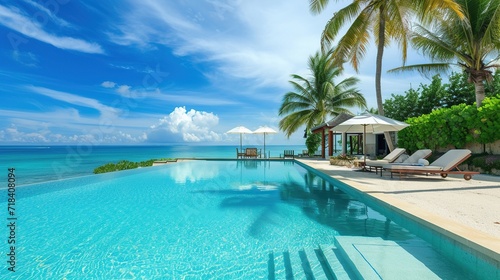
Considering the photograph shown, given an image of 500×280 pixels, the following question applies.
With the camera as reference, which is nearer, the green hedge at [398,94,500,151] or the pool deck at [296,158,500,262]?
the pool deck at [296,158,500,262]

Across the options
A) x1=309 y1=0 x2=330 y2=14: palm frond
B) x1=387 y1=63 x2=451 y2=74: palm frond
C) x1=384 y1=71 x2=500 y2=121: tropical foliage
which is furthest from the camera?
x1=384 y1=71 x2=500 y2=121: tropical foliage

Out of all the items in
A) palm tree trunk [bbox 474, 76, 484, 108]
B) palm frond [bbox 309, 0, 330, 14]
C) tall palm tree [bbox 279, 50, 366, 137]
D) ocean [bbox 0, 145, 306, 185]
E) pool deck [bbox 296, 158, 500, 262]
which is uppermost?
palm frond [bbox 309, 0, 330, 14]

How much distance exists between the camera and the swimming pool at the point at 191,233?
3320 mm

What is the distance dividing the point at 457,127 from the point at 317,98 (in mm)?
10302

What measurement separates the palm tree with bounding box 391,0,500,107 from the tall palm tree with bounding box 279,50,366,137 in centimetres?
729

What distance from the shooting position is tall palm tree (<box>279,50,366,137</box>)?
65.1ft

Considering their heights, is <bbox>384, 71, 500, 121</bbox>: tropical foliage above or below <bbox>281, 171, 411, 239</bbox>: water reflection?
above

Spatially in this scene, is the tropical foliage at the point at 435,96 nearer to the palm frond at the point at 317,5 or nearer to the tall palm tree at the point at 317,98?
the tall palm tree at the point at 317,98

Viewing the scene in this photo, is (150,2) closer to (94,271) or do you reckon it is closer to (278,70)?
(278,70)

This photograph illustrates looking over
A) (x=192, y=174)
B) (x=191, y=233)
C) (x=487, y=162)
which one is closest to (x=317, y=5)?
(x=487, y=162)

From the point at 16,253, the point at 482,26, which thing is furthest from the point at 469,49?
the point at 16,253

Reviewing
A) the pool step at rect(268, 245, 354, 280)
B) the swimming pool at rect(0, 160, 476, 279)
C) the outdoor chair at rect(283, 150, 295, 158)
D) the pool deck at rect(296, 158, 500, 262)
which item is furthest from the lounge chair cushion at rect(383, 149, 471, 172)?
the outdoor chair at rect(283, 150, 295, 158)

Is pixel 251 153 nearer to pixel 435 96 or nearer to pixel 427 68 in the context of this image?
pixel 427 68

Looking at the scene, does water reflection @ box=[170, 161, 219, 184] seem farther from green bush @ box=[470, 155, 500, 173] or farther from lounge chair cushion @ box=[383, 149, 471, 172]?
green bush @ box=[470, 155, 500, 173]
